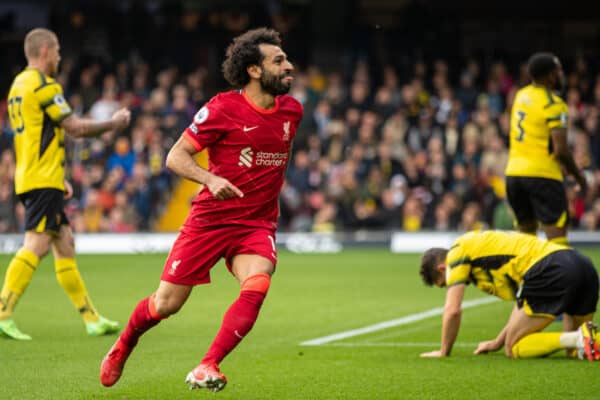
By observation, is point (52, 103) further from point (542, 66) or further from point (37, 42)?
point (542, 66)

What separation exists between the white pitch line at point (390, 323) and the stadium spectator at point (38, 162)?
2.14 metres

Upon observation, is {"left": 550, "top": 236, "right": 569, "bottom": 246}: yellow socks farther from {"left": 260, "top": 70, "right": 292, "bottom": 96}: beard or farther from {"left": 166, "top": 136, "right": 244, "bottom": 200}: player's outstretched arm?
{"left": 166, "top": 136, "right": 244, "bottom": 200}: player's outstretched arm

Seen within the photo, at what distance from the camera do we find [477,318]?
459 inches

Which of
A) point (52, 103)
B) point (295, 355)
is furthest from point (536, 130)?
point (52, 103)

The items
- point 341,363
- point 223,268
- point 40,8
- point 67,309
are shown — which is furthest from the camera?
point 40,8

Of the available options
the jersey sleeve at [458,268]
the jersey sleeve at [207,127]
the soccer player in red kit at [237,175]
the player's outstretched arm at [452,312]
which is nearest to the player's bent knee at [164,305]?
the soccer player in red kit at [237,175]

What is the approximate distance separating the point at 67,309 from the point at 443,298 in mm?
4060

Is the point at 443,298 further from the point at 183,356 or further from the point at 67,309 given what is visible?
the point at 183,356

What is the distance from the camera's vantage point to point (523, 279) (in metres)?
8.88

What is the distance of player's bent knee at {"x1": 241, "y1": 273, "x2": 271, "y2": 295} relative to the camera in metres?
7.09

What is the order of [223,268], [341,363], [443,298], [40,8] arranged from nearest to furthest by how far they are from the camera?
1. [341,363]
2. [443,298]
3. [223,268]
4. [40,8]

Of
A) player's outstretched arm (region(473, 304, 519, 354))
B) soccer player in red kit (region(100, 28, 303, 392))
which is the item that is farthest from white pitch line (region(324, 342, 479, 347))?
soccer player in red kit (region(100, 28, 303, 392))

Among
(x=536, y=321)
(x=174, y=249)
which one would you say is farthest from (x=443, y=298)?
(x=174, y=249)

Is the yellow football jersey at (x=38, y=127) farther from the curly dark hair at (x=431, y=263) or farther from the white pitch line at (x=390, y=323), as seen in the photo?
the curly dark hair at (x=431, y=263)
